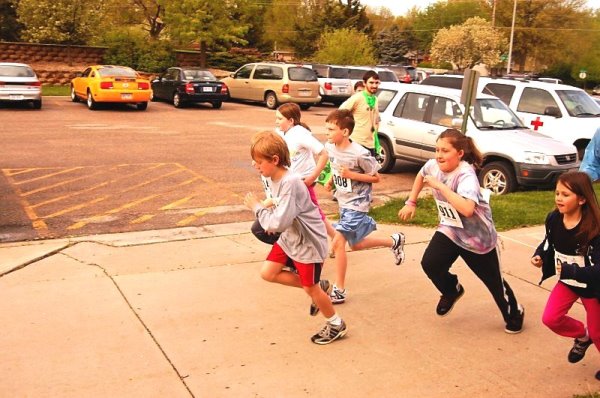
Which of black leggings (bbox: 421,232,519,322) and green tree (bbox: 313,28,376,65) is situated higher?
green tree (bbox: 313,28,376,65)

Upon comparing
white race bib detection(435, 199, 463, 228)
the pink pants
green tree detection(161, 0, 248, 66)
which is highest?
green tree detection(161, 0, 248, 66)

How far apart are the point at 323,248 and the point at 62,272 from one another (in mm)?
2884

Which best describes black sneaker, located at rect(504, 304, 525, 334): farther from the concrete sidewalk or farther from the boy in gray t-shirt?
the boy in gray t-shirt

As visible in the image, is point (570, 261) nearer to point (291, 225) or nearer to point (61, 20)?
point (291, 225)

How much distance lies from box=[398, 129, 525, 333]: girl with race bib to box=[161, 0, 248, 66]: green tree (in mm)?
31290

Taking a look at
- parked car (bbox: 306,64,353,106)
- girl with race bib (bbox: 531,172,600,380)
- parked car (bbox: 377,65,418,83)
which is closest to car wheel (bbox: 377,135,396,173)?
girl with race bib (bbox: 531,172,600,380)

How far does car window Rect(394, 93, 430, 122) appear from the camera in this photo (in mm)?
11719

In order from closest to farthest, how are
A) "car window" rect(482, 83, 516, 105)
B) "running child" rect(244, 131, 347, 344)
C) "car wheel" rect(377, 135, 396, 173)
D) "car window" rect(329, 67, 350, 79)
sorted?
"running child" rect(244, 131, 347, 344)
"car wheel" rect(377, 135, 396, 173)
"car window" rect(482, 83, 516, 105)
"car window" rect(329, 67, 350, 79)

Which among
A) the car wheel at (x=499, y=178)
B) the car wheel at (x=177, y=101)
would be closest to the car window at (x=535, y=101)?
the car wheel at (x=499, y=178)

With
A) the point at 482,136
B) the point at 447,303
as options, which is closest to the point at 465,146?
the point at 447,303

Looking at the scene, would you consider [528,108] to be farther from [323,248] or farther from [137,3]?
[137,3]

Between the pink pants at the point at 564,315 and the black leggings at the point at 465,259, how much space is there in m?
0.61

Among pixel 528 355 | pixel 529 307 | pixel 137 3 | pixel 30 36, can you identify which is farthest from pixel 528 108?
pixel 137 3

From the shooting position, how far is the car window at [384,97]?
12484 mm
